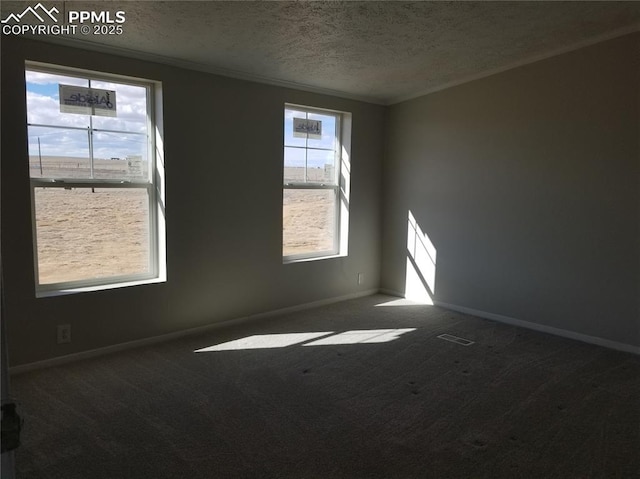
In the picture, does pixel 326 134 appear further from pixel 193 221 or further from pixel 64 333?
pixel 64 333

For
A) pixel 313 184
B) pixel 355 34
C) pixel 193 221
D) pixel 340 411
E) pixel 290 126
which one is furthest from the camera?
pixel 313 184

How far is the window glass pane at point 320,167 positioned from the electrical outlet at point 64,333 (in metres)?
2.74

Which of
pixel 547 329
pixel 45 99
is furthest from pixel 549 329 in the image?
pixel 45 99

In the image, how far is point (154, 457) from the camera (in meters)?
2.29

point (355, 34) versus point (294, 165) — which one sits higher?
point (355, 34)

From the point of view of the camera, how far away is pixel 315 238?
17.3ft

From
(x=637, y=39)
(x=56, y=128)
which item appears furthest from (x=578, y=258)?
(x=56, y=128)

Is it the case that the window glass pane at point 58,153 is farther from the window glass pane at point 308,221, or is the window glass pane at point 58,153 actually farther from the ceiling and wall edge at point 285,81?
the window glass pane at point 308,221

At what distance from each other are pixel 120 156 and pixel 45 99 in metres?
0.63

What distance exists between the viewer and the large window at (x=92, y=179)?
131 inches

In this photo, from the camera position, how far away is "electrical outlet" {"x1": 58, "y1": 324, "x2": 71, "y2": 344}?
3422 millimetres

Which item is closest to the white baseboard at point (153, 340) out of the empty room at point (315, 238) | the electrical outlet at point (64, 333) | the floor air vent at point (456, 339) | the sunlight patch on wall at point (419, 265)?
the empty room at point (315, 238)

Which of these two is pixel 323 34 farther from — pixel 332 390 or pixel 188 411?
pixel 188 411

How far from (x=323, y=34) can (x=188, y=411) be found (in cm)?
272
